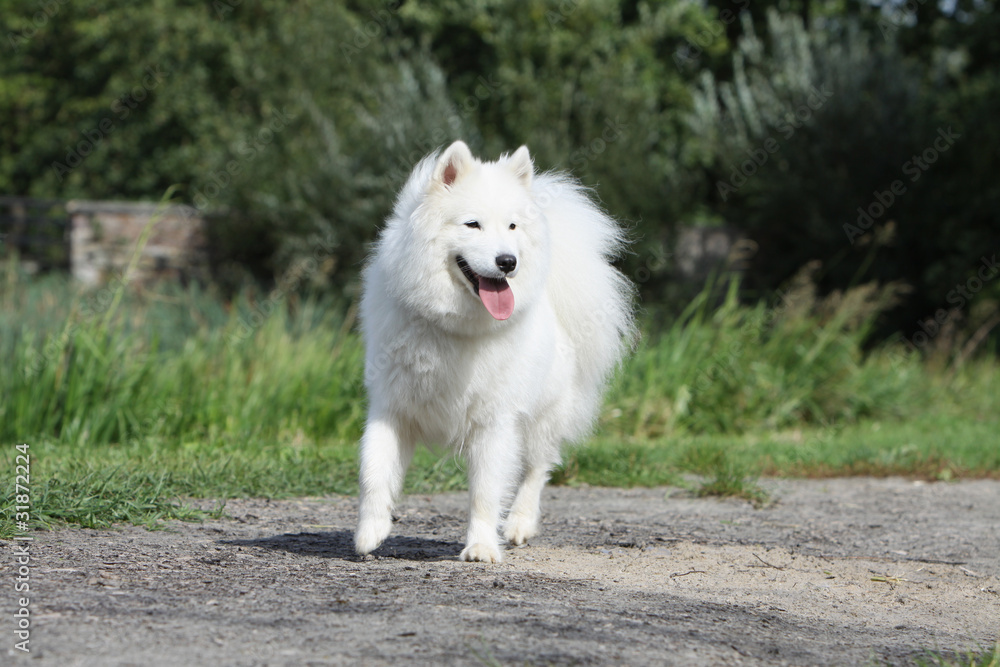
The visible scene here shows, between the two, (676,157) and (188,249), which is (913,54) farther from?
(188,249)

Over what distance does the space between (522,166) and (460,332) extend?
2.55 feet

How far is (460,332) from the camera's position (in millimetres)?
3949

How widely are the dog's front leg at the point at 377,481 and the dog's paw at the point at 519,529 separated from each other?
2.37 feet

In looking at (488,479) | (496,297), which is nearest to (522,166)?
(496,297)

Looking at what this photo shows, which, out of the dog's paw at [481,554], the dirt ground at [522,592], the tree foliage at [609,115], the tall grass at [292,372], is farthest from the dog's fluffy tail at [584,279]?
the tree foliage at [609,115]

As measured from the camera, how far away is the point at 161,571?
3.47 metres

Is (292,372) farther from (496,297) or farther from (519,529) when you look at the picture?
(496,297)

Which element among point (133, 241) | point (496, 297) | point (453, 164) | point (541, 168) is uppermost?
point (541, 168)

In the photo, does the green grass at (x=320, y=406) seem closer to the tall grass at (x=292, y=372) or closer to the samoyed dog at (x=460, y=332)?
the tall grass at (x=292, y=372)

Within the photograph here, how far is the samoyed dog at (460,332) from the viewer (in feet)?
12.7

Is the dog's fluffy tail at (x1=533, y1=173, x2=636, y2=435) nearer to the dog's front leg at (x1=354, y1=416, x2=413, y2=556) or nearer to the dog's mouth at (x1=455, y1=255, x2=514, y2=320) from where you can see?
the dog's mouth at (x1=455, y1=255, x2=514, y2=320)

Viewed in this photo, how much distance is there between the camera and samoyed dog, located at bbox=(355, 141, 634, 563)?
12.7ft

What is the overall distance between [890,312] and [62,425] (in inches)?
464

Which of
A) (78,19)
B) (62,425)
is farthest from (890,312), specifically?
(78,19)
